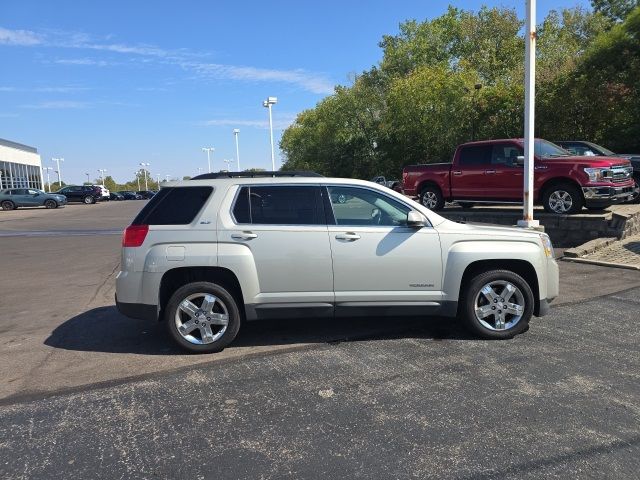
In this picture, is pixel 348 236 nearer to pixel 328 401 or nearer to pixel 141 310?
pixel 328 401

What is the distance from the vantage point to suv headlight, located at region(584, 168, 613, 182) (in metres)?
10.7

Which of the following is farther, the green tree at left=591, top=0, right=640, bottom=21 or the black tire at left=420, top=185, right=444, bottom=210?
the green tree at left=591, top=0, right=640, bottom=21

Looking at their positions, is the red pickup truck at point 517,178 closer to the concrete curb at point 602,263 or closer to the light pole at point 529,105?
the light pole at point 529,105

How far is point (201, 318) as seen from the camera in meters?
5.12

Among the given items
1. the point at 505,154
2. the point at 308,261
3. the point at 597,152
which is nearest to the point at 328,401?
the point at 308,261

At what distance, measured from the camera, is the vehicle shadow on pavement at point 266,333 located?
18.0ft

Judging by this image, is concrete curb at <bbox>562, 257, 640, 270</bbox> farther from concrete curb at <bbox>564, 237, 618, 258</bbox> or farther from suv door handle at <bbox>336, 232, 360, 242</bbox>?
suv door handle at <bbox>336, 232, 360, 242</bbox>

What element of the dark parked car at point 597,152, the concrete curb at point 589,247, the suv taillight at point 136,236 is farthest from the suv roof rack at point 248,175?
the dark parked car at point 597,152

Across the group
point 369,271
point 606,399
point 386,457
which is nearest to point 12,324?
point 369,271

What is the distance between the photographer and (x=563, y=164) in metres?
11.0

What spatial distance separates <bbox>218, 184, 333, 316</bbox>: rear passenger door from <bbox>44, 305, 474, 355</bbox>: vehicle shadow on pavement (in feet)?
1.89

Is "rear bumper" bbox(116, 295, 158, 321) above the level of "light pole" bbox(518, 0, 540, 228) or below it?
below

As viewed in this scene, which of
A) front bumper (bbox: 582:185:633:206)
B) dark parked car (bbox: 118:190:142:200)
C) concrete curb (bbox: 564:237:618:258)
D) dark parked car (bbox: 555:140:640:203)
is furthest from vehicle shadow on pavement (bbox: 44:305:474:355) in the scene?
dark parked car (bbox: 118:190:142:200)

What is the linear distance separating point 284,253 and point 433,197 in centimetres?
984
